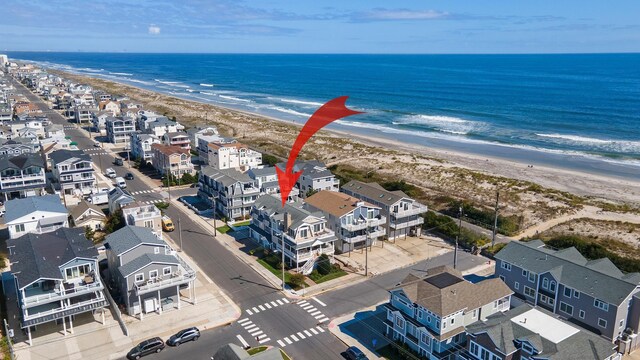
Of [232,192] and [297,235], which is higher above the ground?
[232,192]

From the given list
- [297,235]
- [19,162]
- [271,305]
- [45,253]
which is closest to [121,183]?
[19,162]

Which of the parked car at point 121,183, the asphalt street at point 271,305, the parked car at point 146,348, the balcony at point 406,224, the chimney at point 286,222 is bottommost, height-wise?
the asphalt street at point 271,305

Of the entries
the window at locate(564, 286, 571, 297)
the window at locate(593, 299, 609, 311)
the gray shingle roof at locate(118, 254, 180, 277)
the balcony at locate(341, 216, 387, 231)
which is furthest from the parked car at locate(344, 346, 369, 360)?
the balcony at locate(341, 216, 387, 231)

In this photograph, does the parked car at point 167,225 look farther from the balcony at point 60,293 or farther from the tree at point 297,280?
the tree at point 297,280

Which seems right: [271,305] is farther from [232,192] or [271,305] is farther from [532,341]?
[232,192]

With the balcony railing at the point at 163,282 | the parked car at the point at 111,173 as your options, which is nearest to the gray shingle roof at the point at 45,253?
the balcony railing at the point at 163,282

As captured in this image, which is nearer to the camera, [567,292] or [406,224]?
[567,292]

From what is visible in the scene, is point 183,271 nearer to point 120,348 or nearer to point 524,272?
point 120,348
